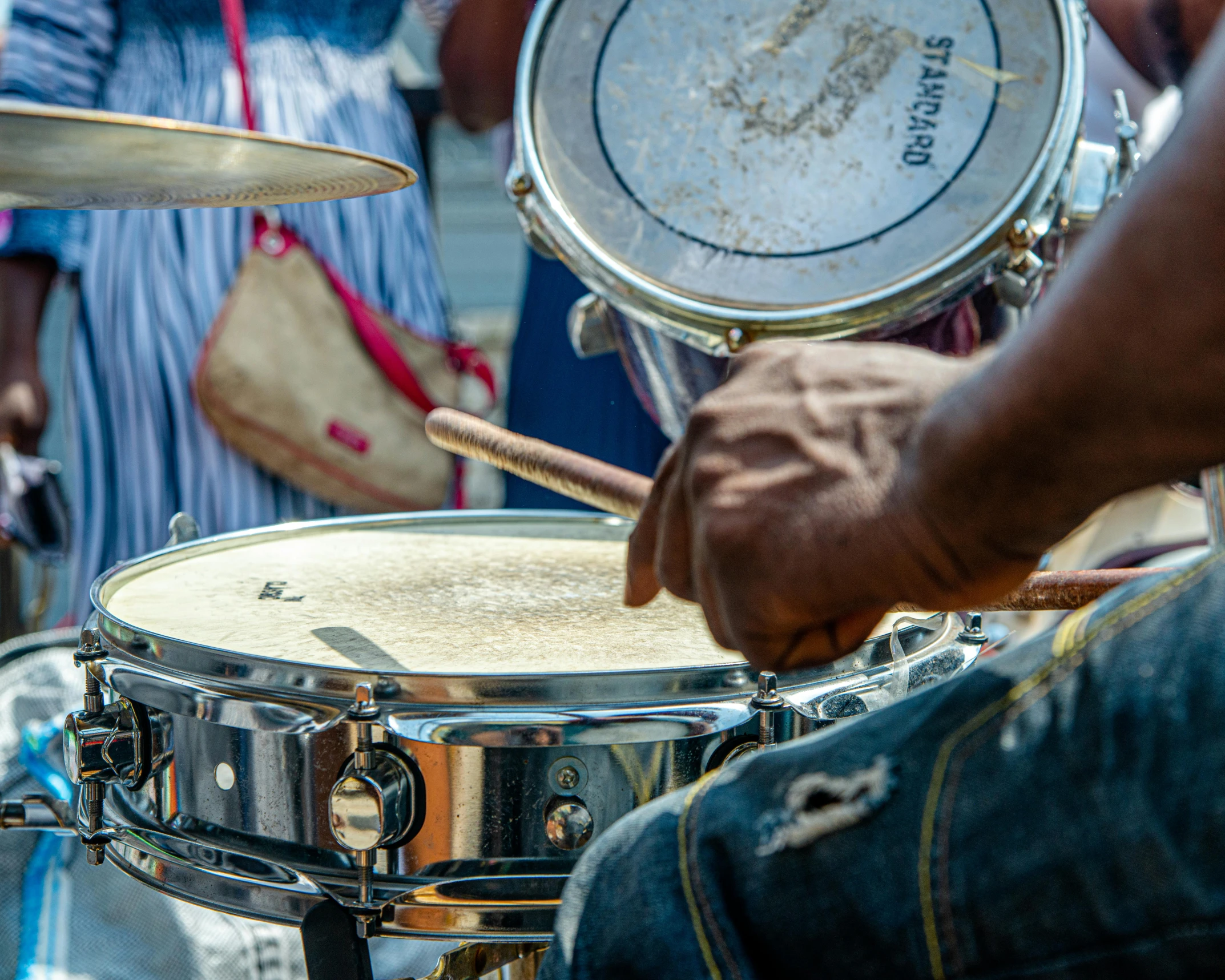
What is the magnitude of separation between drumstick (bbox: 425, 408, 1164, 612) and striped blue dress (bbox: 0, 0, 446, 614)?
0.73m

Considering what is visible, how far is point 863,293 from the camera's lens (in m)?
0.98

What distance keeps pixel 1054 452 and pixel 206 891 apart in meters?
0.55

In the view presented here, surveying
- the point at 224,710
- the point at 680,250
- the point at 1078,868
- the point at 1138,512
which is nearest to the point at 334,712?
the point at 224,710

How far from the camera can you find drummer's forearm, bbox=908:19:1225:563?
351mm

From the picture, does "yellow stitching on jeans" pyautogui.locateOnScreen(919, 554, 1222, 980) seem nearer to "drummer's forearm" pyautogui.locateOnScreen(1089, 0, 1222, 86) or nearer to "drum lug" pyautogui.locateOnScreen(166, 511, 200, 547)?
"drum lug" pyautogui.locateOnScreen(166, 511, 200, 547)

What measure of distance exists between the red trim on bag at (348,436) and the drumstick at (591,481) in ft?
2.24

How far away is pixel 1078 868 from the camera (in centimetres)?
37

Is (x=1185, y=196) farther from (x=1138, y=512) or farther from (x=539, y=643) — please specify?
(x=1138, y=512)

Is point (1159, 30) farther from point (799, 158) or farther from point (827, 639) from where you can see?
point (827, 639)

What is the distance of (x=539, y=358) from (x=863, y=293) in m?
0.74

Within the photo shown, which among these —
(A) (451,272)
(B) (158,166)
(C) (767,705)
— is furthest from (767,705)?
(A) (451,272)

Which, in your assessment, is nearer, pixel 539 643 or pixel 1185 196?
pixel 1185 196

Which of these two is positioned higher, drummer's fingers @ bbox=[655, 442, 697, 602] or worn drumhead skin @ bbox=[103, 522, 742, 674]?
drummer's fingers @ bbox=[655, 442, 697, 602]

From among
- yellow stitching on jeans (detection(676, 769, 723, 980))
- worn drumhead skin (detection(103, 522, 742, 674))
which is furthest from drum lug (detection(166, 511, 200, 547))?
yellow stitching on jeans (detection(676, 769, 723, 980))
